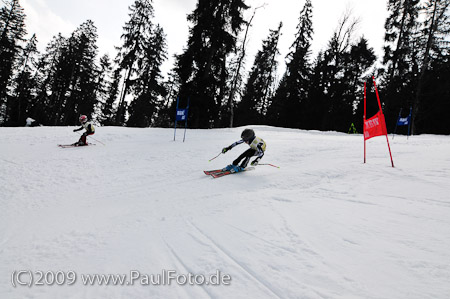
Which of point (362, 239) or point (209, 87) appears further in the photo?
point (209, 87)

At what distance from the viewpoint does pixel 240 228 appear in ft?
11.2

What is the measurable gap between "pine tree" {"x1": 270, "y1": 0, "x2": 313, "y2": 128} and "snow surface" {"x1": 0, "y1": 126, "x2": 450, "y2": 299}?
25.7m

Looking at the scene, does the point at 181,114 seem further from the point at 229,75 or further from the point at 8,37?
the point at 8,37

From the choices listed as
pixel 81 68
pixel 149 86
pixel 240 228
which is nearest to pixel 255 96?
pixel 149 86

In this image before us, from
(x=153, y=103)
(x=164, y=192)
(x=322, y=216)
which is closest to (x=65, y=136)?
(x=164, y=192)

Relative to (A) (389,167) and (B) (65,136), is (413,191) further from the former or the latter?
(B) (65,136)

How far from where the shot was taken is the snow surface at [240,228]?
2246mm

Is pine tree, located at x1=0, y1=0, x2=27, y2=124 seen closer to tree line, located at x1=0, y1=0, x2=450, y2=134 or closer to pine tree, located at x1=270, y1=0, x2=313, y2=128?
tree line, located at x1=0, y1=0, x2=450, y2=134

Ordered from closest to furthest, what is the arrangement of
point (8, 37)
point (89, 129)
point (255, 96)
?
point (89, 129), point (8, 37), point (255, 96)

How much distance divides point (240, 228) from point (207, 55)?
19.0m

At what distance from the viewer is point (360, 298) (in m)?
2.00

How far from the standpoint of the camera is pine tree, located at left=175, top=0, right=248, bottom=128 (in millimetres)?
19312

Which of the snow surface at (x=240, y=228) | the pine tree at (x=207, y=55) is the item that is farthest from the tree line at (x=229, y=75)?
the snow surface at (x=240, y=228)

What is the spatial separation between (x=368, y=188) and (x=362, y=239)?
8.26 feet
